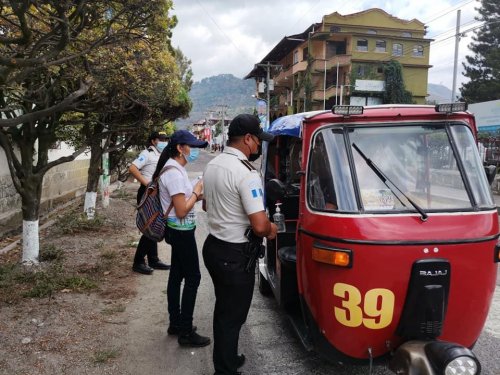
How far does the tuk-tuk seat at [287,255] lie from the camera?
385cm

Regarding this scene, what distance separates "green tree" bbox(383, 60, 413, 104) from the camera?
158ft

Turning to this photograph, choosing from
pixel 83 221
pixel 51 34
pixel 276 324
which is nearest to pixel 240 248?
pixel 276 324

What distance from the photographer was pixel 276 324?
470 cm

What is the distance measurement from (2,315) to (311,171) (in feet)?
11.0

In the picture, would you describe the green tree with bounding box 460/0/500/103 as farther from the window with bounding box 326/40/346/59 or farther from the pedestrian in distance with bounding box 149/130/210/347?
the pedestrian in distance with bounding box 149/130/210/347

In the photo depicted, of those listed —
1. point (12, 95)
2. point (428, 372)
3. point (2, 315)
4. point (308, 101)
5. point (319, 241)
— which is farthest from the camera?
point (308, 101)

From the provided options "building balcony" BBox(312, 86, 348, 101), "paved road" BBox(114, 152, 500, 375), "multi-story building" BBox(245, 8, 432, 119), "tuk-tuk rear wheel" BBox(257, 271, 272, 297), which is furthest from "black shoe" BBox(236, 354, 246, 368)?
"building balcony" BBox(312, 86, 348, 101)

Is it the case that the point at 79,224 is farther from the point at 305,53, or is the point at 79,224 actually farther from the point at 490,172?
the point at 305,53

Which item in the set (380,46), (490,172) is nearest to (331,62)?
(380,46)

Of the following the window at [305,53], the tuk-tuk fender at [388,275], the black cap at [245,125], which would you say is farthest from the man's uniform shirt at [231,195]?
the window at [305,53]

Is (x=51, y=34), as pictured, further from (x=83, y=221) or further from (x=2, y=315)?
(x=83, y=221)

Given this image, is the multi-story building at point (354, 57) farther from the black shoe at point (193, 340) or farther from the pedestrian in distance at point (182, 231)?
the black shoe at point (193, 340)

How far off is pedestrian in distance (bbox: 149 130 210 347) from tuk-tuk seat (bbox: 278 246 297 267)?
747 millimetres

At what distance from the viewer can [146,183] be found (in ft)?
21.8
